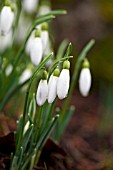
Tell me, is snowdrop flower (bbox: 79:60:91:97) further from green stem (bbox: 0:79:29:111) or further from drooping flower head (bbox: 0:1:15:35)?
drooping flower head (bbox: 0:1:15:35)

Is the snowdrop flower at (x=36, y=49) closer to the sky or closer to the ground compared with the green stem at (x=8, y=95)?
closer to the sky

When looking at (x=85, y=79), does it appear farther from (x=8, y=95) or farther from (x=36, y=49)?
(x=8, y=95)

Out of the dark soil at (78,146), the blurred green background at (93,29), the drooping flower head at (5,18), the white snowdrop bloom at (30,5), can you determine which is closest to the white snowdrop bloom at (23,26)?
the white snowdrop bloom at (30,5)

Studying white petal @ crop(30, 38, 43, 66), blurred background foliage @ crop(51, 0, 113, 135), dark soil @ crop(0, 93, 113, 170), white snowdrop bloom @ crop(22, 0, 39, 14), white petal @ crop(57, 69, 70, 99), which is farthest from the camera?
blurred background foliage @ crop(51, 0, 113, 135)

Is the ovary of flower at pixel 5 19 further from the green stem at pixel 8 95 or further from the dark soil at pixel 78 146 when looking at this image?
the dark soil at pixel 78 146

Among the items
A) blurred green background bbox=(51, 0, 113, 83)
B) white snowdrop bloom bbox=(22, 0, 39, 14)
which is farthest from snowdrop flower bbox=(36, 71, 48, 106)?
blurred green background bbox=(51, 0, 113, 83)

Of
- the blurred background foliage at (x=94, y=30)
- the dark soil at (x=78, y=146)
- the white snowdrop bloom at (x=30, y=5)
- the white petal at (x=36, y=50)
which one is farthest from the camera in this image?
the blurred background foliage at (x=94, y=30)

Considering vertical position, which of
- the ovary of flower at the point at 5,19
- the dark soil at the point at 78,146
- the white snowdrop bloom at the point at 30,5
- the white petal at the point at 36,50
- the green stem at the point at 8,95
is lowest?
the dark soil at the point at 78,146

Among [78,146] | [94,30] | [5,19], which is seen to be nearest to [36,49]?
[5,19]

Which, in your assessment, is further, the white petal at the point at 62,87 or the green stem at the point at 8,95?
the green stem at the point at 8,95

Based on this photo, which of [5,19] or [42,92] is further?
[5,19]
